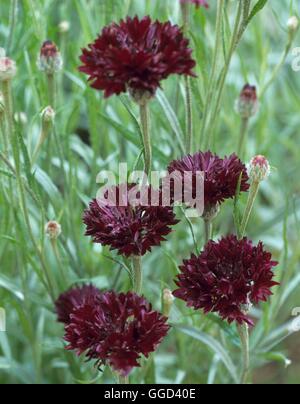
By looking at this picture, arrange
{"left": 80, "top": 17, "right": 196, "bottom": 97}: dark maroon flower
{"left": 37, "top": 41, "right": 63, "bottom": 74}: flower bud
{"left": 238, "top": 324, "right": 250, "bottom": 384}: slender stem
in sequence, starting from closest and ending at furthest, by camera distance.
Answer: {"left": 80, "top": 17, "right": 196, "bottom": 97}: dark maroon flower < {"left": 238, "top": 324, "right": 250, "bottom": 384}: slender stem < {"left": 37, "top": 41, "right": 63, "bottom": 74}: flower bud

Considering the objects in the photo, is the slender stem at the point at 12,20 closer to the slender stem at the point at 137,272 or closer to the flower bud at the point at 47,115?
the flower bud at the point at 47,115

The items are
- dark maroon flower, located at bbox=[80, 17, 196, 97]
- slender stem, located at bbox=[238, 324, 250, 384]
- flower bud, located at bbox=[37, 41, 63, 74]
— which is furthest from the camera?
flower bud, located at bbox=[37, 41, 63, 74]

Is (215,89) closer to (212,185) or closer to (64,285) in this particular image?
(212,185)

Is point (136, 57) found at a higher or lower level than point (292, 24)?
lower

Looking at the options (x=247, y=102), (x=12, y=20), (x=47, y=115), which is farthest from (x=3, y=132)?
(x=247, y=102)

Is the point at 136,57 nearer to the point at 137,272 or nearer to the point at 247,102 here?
the point at 137,272

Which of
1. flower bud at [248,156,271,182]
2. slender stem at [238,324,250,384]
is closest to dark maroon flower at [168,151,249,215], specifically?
flower bud at [248,156,271,182]

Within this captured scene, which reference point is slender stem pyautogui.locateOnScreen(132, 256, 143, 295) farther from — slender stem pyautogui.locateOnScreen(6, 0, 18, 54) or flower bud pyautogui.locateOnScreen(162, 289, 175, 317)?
slender stem pyautogui.locateOnScreen(6, 0, 18, 54)

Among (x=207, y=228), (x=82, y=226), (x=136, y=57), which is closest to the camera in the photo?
(x=136, y=57)
